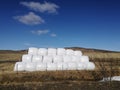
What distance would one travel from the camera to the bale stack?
60.1 feet

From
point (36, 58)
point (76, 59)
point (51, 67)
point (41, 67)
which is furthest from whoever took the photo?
point (76, 59)

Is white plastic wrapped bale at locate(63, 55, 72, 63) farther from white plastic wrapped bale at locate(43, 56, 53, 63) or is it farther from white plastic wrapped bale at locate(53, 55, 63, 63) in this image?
white plastic wrapped bale at locate(43, 56, 53, 63)

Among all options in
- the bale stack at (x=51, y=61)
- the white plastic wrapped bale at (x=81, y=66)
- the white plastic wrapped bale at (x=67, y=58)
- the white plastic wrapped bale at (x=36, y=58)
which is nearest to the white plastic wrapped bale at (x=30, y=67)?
the bale stack at (x=51, y=61)

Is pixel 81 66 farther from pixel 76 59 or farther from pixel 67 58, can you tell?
pixel 67 58

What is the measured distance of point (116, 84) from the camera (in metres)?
12.8

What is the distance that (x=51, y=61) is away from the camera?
1919 centimetres

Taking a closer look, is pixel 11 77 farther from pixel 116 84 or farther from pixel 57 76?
pixel 116 84

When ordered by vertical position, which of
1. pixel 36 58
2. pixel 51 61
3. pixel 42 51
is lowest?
pixel 51 61

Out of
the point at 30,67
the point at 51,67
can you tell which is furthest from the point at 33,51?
the point at 51,67

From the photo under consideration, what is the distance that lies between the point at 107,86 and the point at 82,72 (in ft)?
19.6

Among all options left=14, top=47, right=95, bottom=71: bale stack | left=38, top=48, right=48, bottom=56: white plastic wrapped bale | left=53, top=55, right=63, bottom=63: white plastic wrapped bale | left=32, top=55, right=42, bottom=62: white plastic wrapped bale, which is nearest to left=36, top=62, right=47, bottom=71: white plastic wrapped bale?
left=14, top=47, right=95, bottom=71: bale stack

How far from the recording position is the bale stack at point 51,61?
18.3 metres

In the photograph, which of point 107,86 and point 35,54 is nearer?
point 107,86

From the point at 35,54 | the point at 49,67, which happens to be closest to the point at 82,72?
the point at 49,67
